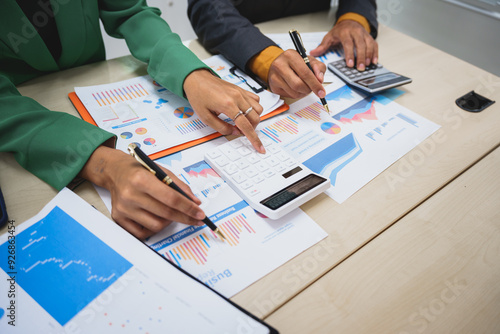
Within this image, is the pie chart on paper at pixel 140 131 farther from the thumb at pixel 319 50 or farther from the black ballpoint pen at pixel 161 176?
the thumb at pixel 319 50

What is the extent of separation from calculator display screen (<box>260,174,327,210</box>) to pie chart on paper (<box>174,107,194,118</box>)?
326 mm

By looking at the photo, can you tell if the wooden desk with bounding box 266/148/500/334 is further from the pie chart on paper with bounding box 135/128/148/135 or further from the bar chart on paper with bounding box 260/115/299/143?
the pie chart on paper with bounding box 135/128/148/135

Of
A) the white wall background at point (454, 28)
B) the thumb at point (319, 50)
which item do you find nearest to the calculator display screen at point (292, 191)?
the thumb at point (319, 50)

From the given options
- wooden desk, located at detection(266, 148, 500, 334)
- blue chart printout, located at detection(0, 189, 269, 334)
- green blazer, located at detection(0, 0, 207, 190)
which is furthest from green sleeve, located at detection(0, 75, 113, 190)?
wooden desk, located at detection(266, 148, 500, 334)

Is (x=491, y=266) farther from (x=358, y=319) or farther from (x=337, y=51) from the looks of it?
(x=337, y=51)

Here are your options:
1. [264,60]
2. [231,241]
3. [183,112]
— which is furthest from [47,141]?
[264,60]

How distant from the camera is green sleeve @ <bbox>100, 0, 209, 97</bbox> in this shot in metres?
0.76

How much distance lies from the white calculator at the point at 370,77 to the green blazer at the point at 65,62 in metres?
0.41

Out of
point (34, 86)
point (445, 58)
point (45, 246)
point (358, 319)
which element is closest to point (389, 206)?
point (358, 319)

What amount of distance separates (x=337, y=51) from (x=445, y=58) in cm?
35

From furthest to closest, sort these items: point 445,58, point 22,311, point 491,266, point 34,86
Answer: point 445,58
point 34,86
point 491,266
point 22,311

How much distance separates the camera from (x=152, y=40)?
85cm

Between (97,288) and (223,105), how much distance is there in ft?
1.35

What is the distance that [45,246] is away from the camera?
1.61ft
